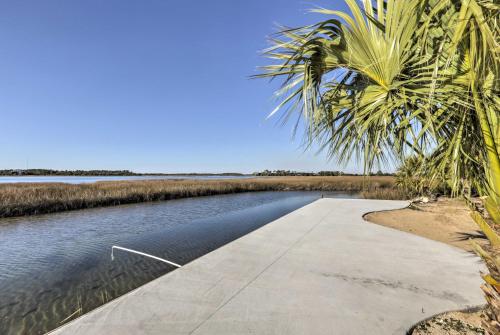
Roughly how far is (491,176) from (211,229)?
785cm

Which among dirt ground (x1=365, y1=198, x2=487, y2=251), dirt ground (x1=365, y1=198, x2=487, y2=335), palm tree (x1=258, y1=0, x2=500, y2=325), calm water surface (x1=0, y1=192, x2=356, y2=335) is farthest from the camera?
dirt ground (x1=365, y1=198, x2=487, y2=251)

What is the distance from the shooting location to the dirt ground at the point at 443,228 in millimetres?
2354

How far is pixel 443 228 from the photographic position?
6945mm

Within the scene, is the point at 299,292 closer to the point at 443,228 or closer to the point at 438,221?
the point at 443,228

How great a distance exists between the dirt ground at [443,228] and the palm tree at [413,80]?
1080mm

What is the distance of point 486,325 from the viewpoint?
1.76 meters

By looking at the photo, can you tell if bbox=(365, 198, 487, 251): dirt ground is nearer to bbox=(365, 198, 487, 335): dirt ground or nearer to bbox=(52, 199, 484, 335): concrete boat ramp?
bbox=(365, 198, 487, 335): dirt ground

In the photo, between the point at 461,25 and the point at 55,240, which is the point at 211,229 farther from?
the point at 461,25

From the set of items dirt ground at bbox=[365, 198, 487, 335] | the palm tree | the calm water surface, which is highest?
the palm tree

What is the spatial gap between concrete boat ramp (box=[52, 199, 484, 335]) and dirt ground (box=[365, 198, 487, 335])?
0.48ft

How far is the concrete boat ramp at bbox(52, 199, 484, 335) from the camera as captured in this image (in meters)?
2.39

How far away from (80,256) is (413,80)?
7.22 meters

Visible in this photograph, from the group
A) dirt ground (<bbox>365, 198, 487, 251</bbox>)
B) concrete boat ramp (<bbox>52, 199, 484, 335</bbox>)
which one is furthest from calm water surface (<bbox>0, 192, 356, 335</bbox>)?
dirt ground (<bbox>365, 198, 487, 251</bbox>)

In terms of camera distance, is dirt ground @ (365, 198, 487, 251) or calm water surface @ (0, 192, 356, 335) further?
dirt ground @ (365, 198, 487, 251)
